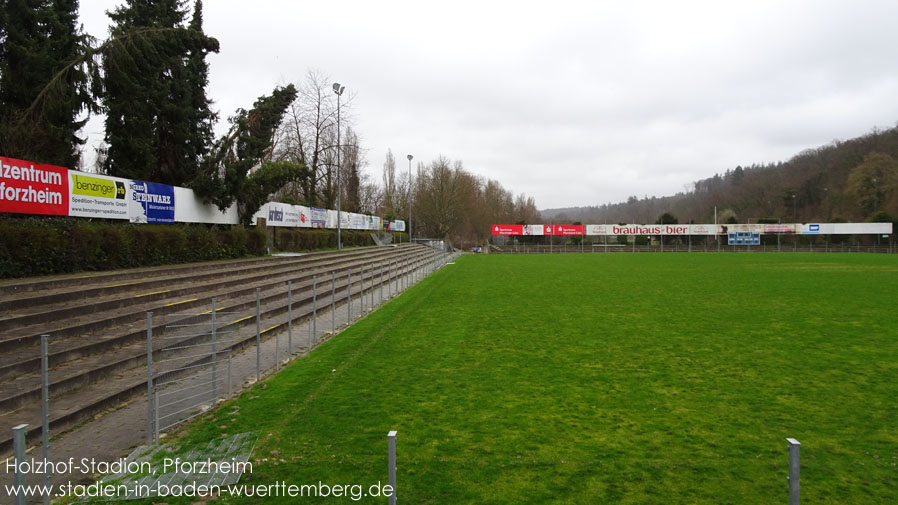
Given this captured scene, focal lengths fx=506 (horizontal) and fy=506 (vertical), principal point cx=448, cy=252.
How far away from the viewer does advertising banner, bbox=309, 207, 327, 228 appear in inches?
1118

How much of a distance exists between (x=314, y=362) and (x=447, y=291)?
1077 centimetres

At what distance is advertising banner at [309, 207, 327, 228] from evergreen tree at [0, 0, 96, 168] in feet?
43.3

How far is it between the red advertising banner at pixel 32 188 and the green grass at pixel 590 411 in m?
7.19

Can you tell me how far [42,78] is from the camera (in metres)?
14.8

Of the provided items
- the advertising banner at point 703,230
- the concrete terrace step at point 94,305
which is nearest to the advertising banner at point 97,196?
the concrete terrace step at point 94,305

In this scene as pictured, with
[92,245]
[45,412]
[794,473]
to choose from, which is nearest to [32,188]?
[92,245]

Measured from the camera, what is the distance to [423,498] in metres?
3.68

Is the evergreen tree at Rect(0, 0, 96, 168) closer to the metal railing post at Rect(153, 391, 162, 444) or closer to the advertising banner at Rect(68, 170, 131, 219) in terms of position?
the advertising banner at Rect(68, 170, 131, 219)

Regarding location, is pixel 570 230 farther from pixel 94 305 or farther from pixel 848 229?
pixel 94 305

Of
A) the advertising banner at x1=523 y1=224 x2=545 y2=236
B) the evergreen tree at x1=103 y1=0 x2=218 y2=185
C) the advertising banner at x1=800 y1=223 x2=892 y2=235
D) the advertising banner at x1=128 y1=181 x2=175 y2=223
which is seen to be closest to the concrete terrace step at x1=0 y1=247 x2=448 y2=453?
the advertising banner at x1=128 y1=181 x2=175 y2=223

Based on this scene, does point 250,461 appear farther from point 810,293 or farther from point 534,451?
point 810,293

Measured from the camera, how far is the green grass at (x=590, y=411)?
397 cm

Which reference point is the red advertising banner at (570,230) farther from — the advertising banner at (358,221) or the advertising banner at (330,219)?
the advertising banner at (330,219)

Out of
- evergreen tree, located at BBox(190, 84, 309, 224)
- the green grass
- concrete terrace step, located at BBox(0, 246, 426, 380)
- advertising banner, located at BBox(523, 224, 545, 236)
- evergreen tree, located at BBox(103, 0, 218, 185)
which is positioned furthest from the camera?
advertising banner, located at BBox(523, 224, 545, 236)
